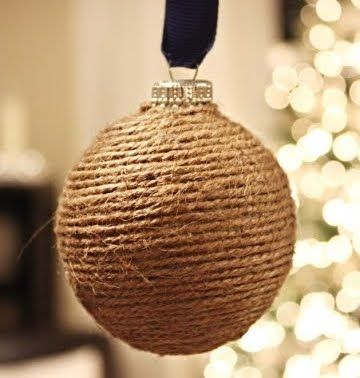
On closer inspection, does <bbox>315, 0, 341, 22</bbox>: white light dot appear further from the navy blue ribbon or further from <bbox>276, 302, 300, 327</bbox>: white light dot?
the navy blue ribbon

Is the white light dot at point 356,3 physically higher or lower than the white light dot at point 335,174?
higher

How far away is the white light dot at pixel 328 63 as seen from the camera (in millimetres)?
2070

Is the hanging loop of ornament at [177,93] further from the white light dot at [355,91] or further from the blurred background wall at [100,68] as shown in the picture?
the blurred background wall at [100,68]

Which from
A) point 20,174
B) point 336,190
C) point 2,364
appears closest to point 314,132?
point 336,190

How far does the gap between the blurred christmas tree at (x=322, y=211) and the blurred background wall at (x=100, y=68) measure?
0.44 metres

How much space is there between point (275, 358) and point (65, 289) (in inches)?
60.4

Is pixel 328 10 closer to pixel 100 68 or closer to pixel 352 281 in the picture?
pixel 352 281

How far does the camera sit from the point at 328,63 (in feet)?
6.84

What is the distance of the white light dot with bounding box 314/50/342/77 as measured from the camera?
2.07m

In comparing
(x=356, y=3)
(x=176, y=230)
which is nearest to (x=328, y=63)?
(x=356, y=3)

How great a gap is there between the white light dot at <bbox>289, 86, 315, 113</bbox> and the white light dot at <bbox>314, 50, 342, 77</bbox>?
65 millimetres

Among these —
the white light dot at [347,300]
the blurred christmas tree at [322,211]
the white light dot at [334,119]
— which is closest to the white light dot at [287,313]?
the blurred christmas tree at [322,211]

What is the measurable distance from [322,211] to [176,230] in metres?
1.48

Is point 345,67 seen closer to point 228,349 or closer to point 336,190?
point 336,190
